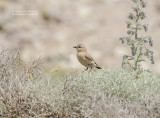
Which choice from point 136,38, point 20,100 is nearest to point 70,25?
point 136,38

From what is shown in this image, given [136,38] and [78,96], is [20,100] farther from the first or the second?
[136,38]

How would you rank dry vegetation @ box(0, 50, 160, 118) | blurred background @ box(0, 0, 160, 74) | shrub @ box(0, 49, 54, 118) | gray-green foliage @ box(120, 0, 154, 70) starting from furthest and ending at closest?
blurred background @ box(0, 0, 160, 74) → gray-green foliage @ box(120, 0, 154, 70) → shrub @ box(0, 49, 54, 118) → dry vegetation @ box(0, 50, 160, 118)

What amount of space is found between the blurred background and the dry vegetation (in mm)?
11945

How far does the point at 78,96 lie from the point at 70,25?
1526cm

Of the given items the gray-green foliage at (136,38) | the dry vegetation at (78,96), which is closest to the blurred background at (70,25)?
the gray-green foliage at (136,38)

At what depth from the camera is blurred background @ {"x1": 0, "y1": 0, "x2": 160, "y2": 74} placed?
18172 mm

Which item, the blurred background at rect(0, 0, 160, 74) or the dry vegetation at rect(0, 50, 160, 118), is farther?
the blurred background at rect(0, 0, 160, 74)

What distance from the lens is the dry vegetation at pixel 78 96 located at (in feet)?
15.4

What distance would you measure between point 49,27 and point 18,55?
566 inches

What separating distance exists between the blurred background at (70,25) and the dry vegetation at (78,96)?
470 inches

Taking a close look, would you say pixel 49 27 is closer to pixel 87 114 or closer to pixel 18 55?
pixel 18 55

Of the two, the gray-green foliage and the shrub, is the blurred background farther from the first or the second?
the shrub

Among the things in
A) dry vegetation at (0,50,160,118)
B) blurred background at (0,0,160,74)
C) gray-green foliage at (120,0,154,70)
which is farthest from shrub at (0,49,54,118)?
blurred background at (0,0,160,74)

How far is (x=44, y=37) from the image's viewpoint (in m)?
19.1
